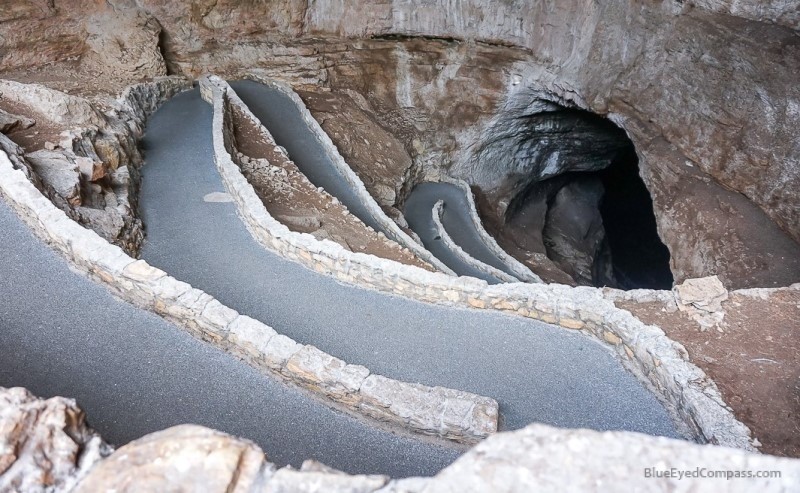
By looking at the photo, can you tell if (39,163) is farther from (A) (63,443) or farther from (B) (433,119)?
(B) (433,119)

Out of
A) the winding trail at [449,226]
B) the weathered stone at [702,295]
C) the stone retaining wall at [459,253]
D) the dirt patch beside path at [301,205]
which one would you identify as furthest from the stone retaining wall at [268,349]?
the winding trail at [449,226]

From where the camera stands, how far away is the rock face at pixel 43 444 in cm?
272

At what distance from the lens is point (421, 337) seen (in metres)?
6.37

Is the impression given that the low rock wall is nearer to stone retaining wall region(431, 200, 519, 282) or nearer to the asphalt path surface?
stone retaining wall region(431, 200, 519, 282)

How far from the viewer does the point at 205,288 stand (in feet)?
23.7

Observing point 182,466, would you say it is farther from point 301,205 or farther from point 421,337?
point 301,205

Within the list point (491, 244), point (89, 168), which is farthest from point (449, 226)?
point (89, 168)

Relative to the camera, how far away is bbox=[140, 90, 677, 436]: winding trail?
5512 mm

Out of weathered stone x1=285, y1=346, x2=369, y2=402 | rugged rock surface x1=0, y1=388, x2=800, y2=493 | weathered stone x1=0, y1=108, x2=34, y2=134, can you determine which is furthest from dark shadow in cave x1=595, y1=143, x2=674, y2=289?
weathered stone x1=0, y1=108, x2=34, y2=134

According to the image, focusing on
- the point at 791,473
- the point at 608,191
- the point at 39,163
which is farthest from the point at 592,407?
the point at 608,191

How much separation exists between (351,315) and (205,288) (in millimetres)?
2280

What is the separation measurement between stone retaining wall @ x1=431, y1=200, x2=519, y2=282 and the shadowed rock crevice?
2.74 meters

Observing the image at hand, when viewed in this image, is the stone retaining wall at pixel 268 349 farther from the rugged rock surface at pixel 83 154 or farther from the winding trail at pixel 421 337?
the rugged rock surface at pixel 83 154

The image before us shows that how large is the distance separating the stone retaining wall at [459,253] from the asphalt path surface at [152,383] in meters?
7.62
